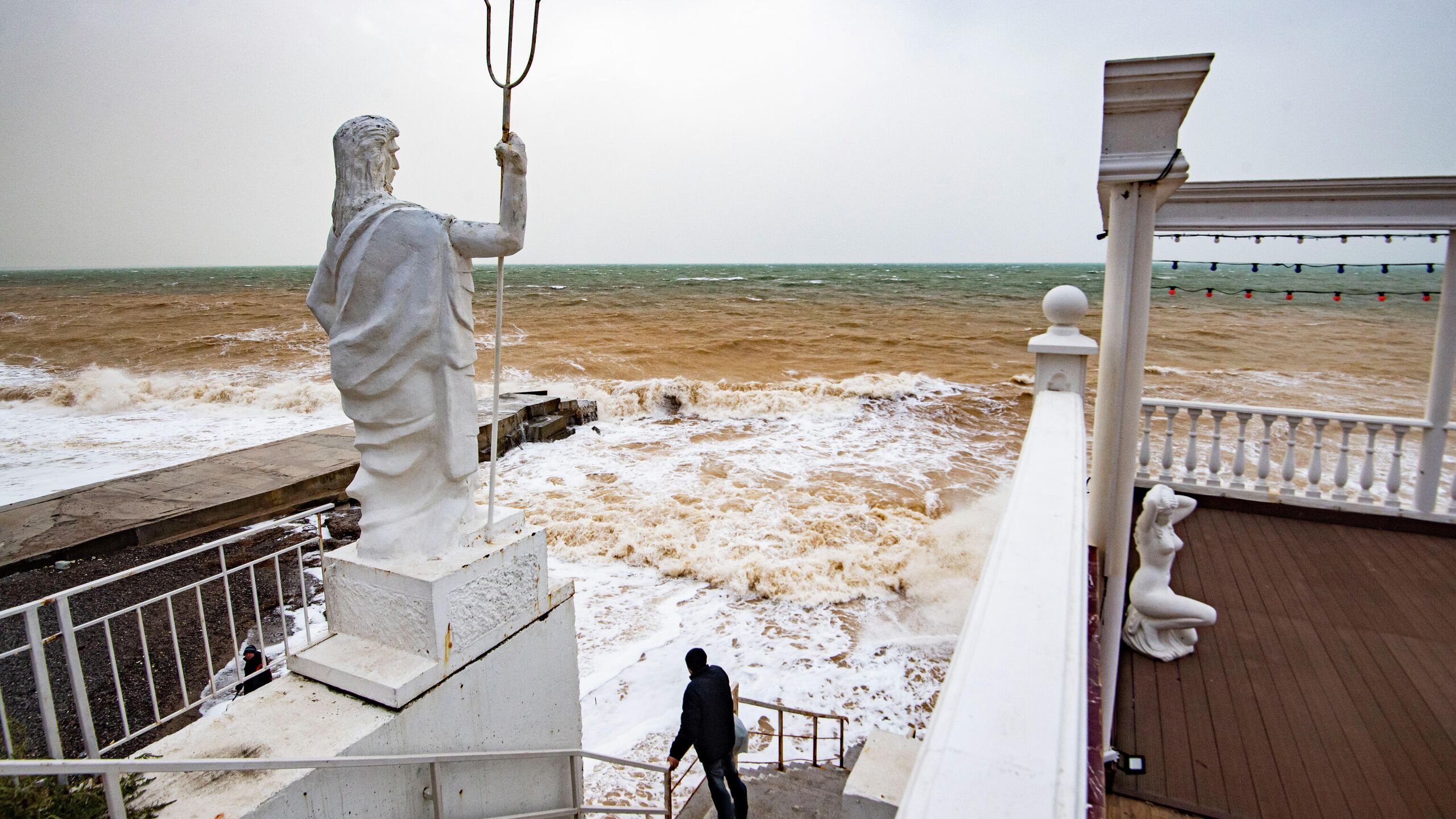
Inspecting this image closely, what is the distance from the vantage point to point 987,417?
14.4 meters

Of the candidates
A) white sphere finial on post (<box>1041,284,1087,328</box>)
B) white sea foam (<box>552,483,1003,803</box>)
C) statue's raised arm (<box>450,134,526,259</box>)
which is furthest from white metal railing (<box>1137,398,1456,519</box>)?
statue's raised arm (<box>450,134,526,259</box>)

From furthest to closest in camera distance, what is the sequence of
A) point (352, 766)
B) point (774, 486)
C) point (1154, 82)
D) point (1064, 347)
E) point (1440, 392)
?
point (774, 486), point (1440, 392), point (1064, 347), point (1154, 82), point (352, 766)

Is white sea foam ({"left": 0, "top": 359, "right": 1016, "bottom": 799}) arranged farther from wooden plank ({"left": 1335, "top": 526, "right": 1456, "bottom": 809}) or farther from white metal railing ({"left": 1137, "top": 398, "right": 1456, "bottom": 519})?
wooden plank ({"left": 1335, "top": 526, "right": 1456, "bottom": 809})

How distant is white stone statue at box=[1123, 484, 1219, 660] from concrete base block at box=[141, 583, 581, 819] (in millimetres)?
3155

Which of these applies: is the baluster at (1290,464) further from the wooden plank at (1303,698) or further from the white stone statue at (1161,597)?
the white stone statue at (1161,597)

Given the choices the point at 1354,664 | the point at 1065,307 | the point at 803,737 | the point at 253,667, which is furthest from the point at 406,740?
the point at 1354,664

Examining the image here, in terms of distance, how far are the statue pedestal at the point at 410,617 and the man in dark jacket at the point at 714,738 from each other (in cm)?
142

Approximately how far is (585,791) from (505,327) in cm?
2514

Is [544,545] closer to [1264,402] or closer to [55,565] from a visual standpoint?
[55,565]

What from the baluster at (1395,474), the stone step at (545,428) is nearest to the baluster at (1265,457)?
the baluster at (1395,474)

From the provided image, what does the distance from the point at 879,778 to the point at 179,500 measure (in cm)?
742

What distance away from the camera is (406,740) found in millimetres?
2033

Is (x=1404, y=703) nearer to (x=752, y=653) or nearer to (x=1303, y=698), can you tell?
(x=1303, y=698)

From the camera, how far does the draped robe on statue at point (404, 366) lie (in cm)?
209
